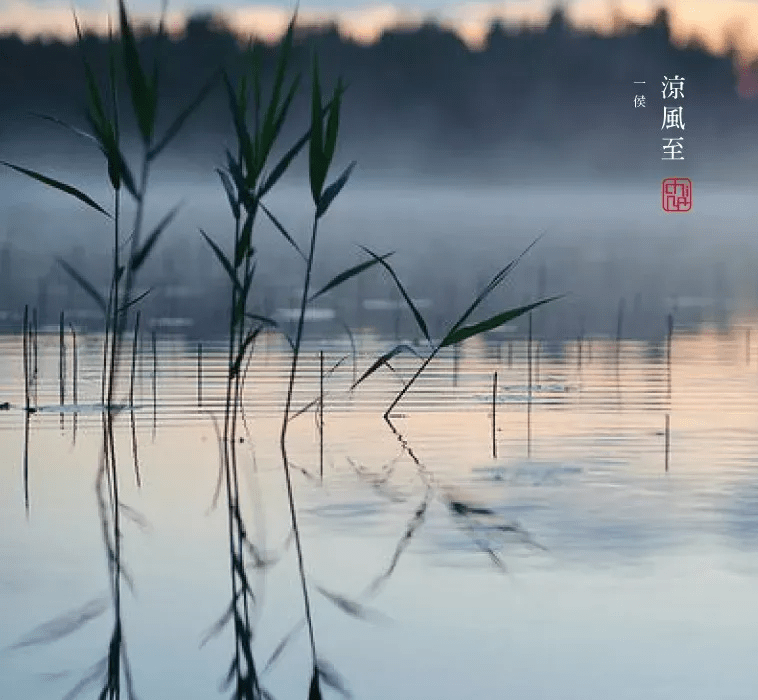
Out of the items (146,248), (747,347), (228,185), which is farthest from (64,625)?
(747,347)

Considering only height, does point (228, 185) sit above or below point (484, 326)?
above

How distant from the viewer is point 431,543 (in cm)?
452

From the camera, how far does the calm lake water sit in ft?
11.2

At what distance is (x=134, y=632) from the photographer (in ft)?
12.1

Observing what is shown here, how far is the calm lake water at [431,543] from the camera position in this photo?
3.41 meters

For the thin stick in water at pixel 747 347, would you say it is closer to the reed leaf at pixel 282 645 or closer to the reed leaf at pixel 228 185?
the reed leaf at pixel 228 185

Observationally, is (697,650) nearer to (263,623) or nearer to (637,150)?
(263,623)

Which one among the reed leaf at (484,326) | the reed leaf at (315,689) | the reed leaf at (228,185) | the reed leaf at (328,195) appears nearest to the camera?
the reed leaf at (315,689)

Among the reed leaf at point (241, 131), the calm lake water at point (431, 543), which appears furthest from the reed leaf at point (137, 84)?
the calm lake water at point (431, 543)

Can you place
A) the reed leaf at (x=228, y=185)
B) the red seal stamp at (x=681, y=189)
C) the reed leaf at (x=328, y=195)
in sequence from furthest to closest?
the red seal stamp at (x=681, y=189), the reed leaf at (x=228, y=185), the reed leaf at (x=328, y=195)

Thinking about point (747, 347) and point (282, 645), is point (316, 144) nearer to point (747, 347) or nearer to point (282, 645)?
point (282, 645)

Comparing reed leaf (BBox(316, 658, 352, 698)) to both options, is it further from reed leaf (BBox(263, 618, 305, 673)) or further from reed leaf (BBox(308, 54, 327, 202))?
reed leaf (BBox(308, 54, 327, 202))

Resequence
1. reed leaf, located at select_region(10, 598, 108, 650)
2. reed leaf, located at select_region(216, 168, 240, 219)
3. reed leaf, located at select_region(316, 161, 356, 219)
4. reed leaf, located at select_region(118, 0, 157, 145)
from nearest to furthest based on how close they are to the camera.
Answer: reed leaf, located at select_region(10, 598, 108, 650) < reed leaf, located at select_region(118, 0, 157, 145) < reed leaf, located at select_region(316, 161, 356, 219) < reed leaf, located at select_region(216, 168, 240, 219)

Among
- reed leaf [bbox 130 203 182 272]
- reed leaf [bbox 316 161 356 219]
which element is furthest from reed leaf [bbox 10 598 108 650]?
reed leaf [bbox 316 161 356 219]
